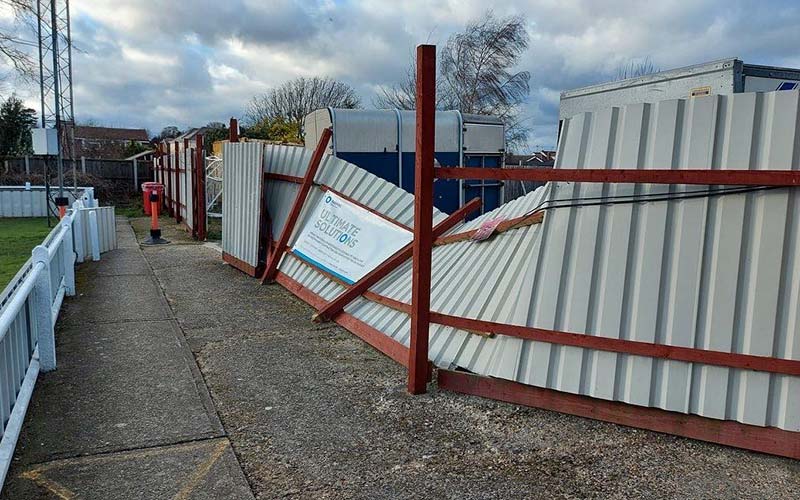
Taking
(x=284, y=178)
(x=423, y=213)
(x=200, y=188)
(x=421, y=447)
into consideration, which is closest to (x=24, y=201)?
(x=200, y=188)

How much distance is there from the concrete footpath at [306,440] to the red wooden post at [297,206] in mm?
2799

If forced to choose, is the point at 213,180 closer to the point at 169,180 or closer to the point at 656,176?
the point at 169,180

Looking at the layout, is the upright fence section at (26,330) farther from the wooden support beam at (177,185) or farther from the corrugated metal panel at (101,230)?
the wooden support beam at (177,185)

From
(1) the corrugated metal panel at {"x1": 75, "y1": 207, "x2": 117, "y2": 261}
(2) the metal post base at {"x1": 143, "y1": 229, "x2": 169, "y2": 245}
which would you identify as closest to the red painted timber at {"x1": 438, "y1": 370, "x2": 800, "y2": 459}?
(1) the corrugated metal panel at {"x1": 75, "y1": 207, "x2": 117, "y2": 261}

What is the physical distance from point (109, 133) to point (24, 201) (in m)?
43.2

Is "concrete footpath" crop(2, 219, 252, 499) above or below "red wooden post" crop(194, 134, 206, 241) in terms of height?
below

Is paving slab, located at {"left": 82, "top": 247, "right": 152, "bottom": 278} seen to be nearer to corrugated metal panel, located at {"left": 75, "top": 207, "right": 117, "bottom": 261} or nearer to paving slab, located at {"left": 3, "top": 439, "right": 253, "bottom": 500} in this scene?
corrugated metal panel, located at {"left": 75, "top": 207, "right": 117, "bottom": 261}

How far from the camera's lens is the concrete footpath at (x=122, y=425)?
11.3ft

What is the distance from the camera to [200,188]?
13.9 metres

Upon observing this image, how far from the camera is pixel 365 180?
25.6ft

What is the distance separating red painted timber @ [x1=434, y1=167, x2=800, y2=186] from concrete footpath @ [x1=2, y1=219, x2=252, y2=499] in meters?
2.67

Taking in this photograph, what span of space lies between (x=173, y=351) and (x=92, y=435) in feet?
6.10

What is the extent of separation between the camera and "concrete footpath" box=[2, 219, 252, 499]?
135 inches

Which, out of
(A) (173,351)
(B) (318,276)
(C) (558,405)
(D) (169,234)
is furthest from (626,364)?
(D) (169,234)
